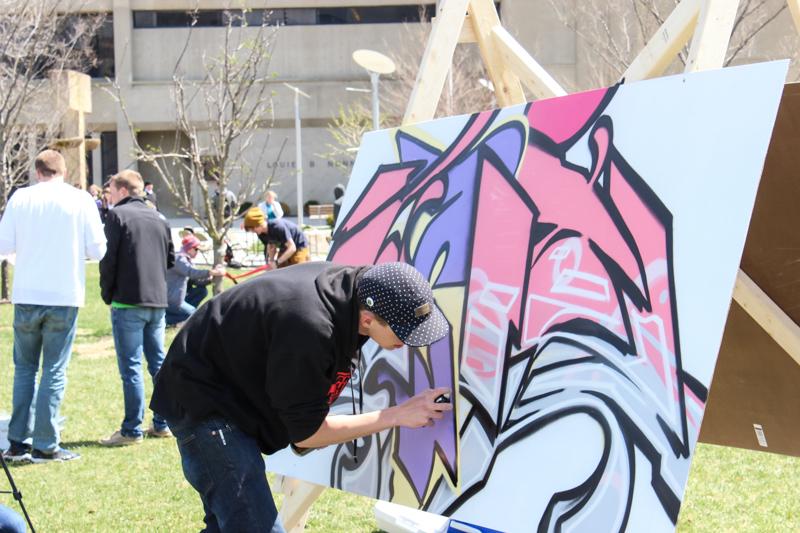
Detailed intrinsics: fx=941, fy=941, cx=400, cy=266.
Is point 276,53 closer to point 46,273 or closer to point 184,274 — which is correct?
point 184,274

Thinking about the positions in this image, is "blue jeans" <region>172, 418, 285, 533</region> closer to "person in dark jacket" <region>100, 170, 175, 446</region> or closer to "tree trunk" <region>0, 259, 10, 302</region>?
"person in dark jacket" <region>100, 170, 175, 446</region>

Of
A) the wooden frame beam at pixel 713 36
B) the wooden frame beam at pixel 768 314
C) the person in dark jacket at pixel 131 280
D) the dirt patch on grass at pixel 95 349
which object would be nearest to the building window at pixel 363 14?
the dirt patch on grass at pixel 95 349

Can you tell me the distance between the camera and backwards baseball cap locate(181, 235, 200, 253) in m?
9.98

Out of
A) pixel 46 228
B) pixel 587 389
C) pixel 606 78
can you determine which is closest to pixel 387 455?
pixel 587 389

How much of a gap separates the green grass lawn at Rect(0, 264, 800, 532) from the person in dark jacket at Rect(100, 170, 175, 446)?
1.38 feet

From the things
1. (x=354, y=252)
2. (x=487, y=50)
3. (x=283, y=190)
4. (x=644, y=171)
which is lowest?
(x=283, y=190)

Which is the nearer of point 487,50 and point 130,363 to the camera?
point 487,50

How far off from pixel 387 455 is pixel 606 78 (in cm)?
1921

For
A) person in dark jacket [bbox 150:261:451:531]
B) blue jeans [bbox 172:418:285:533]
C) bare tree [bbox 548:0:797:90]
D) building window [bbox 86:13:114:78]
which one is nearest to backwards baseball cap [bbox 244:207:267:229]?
bare tree [bbox 548:0:797:90]

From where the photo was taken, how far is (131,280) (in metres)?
6.60

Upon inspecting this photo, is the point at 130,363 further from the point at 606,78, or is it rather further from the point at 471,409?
the point at 606,78

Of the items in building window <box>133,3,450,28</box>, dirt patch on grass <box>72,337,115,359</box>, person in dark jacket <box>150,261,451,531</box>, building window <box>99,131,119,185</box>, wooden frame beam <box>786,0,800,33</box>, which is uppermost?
building window <box>133,3,450,28</box>

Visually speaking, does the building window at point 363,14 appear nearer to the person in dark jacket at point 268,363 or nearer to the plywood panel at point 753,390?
the plywood panel at point 753,390

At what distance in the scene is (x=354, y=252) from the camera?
4.04m
